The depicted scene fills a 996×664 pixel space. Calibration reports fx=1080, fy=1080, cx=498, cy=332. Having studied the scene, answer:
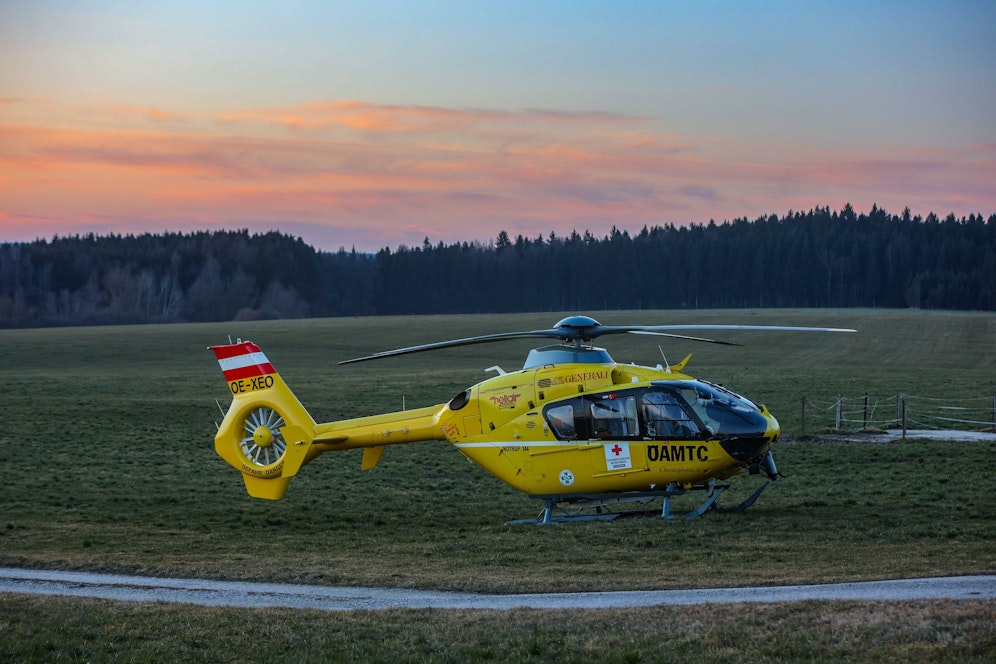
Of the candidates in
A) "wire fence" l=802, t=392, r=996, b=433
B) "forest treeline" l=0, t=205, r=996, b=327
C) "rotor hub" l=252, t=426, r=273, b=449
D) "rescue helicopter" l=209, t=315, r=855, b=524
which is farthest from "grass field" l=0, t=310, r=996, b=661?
"forest treeline" l=0, t=205, r=996, b=327

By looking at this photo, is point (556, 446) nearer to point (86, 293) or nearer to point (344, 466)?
point (344, 466)

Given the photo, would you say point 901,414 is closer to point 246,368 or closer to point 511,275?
point 246,368

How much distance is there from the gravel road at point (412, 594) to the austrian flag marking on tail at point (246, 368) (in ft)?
19.7

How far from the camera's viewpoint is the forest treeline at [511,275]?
14438 cm

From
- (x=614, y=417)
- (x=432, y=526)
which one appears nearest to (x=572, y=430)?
(x=614, y=417)

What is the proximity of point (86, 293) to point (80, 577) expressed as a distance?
454 feet

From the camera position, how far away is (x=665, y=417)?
1825cm

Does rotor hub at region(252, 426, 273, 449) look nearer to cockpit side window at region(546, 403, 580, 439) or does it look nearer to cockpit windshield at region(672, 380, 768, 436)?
cockpit side window at region(546, 403, 580, 439)

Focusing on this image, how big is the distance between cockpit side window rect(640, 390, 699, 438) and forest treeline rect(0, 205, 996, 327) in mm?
123265

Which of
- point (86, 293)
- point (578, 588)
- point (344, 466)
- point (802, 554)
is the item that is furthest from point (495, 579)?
point (86, 293)

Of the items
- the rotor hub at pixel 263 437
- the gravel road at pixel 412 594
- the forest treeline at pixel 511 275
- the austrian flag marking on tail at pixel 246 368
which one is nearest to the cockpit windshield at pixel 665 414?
the gravel road at pixel 412 594

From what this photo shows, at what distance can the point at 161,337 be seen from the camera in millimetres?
82938

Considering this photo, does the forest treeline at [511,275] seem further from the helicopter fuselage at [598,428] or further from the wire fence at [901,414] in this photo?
the helicopter fuselage at [598,428]

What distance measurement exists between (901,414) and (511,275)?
127 metres
